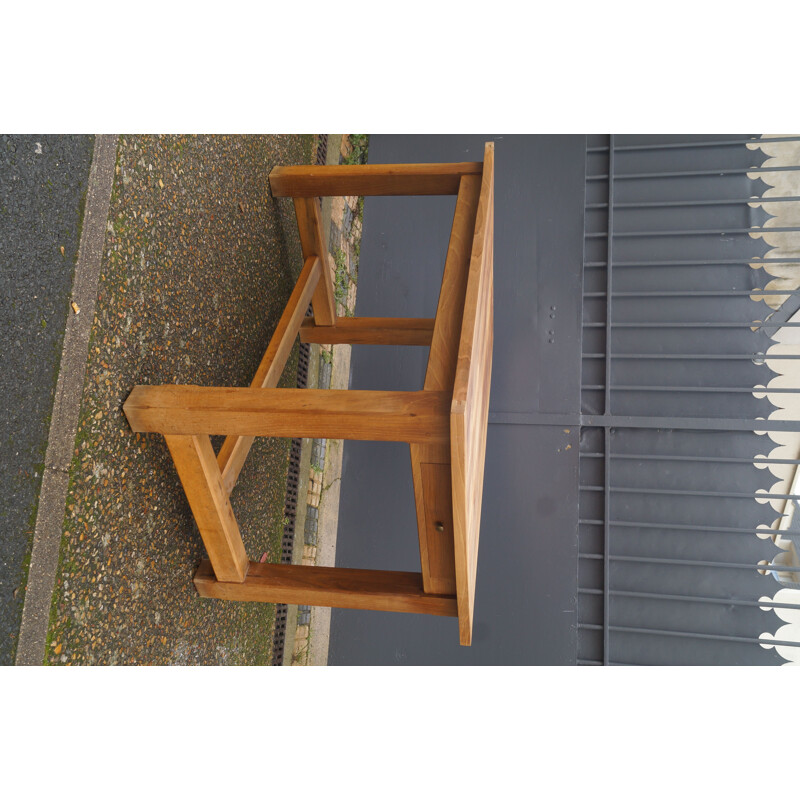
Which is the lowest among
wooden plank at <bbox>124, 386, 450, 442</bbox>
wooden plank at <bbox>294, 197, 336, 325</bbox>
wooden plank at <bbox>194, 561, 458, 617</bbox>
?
wooden plank at <bbox>194, 561, 458, 617</bbox>

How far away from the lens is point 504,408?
3.28 metres

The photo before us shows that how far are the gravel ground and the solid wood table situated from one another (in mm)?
122

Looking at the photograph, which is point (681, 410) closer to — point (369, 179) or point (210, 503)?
point (369, 179)

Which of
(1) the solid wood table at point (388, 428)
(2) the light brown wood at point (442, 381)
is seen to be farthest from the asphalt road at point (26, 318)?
(2) the light brown wood at point (442, 381)

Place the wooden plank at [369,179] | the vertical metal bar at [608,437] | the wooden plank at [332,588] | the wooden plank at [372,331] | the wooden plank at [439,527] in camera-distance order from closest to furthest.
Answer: the wooden plank at [439,527] < the wooden plank at [332,588] < the wooden plank at [369,179] < the wooden plank at [372,331] < the vertical metal bar at [608,437]

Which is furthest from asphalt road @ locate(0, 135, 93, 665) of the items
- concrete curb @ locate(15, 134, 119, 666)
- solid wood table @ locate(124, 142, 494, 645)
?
solid wood table @ locate(124, 142, 494, 645)

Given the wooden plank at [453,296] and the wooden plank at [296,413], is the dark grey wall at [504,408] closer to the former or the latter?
the wooden plank at [453,296]

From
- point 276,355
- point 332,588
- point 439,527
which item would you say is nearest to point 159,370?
point 276,355

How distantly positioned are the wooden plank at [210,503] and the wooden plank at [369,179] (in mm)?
1269

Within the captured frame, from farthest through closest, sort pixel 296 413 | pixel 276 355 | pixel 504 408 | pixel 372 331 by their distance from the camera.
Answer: pixel 504 408, pixel 372 331, pixel 276 355, pixel 296 413

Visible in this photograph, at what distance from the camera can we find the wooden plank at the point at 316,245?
2.72 m

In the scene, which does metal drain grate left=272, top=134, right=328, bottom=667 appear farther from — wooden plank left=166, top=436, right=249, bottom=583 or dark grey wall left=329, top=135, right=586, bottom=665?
wooden plank left=166, top=436, right=249, bottom=583

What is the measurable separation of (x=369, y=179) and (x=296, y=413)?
1.34m

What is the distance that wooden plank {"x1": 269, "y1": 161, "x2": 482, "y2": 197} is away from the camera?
7.82 feet
